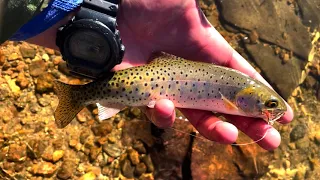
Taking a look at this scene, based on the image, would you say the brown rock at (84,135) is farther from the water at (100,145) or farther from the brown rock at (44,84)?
the brown rock at (44,84)

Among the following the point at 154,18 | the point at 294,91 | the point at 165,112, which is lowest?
the point at 294,91

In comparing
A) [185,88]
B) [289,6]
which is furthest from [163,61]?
[289,6]

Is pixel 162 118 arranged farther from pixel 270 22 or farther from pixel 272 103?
pixel 270 22

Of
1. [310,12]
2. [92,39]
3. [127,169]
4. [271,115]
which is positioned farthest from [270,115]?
[310,12]

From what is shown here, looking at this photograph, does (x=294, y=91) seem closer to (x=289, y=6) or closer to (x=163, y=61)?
(x=289, y=6)

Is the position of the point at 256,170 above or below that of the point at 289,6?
below

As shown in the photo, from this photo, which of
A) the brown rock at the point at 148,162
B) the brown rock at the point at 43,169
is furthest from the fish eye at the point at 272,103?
the brown rock at the point at 43,169
